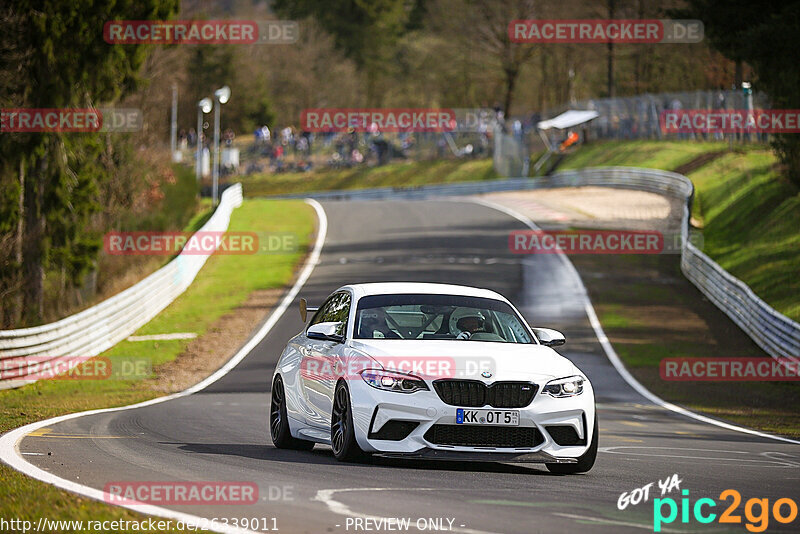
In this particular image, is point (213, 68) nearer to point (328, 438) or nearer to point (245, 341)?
point (245, 341)

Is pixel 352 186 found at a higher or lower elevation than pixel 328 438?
higher

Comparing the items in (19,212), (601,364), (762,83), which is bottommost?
(601,364)

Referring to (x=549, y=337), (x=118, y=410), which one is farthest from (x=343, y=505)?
(x=118, y=410)

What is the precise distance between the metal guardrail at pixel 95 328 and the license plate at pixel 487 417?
12954mm

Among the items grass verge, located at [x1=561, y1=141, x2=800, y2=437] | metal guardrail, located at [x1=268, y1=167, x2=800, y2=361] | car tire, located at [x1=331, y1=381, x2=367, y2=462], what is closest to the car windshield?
car tire, located at [x1=331, y1=381, x2=367, y2=462]

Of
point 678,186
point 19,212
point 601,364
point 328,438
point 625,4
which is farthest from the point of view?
point 625,4

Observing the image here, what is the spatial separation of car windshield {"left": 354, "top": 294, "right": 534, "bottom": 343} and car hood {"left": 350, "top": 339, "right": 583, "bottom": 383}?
0.34 m

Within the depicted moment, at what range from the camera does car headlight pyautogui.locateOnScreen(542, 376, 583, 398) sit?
10047 millimetres

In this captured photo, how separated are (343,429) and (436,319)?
4.90ft

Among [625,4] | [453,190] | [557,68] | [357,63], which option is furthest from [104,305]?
[357,63]

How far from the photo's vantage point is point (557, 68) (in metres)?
99.1

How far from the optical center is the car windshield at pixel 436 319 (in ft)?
36.1

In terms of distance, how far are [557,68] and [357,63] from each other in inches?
1071

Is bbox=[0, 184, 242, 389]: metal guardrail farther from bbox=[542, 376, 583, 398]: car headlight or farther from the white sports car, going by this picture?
bbox=[542, 376, 583, 398]: car headlight
